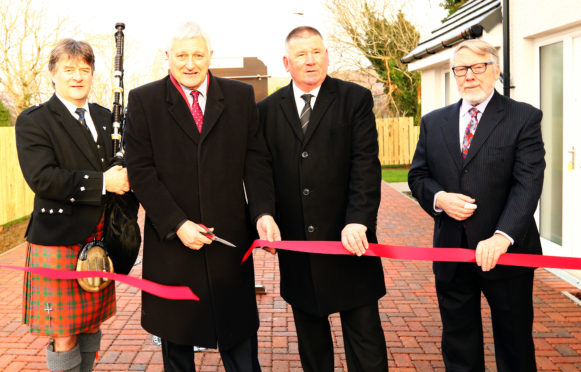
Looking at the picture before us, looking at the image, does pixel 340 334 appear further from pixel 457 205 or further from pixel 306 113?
pixel 306 113

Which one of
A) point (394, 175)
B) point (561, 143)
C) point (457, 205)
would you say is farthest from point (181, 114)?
point (394, 175)

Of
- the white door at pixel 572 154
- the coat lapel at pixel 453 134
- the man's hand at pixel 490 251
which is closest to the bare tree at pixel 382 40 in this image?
the white door at pixel 572 154

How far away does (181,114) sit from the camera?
2939 mm

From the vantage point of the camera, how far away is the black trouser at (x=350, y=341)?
3.14 m

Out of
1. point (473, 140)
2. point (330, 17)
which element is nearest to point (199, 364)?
point (473, 140)

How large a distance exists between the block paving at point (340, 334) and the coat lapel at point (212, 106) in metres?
2.09

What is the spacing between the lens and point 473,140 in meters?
3.08

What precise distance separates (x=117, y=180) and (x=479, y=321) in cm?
229

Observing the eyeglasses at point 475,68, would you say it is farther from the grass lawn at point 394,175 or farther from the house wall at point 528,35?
the grass lawn at point 394,175

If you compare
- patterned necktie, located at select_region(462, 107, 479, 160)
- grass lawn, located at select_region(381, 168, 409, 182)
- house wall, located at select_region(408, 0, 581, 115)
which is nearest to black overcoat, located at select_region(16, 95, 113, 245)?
patterned necktie, located at select_region(462, 107, 479, 160)

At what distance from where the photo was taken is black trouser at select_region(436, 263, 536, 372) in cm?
308

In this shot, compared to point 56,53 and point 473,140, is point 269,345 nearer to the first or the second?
point 473,140

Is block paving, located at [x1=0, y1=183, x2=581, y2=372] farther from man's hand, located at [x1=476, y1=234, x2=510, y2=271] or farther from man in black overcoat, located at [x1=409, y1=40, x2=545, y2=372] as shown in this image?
man's hand, located at [x1=476, y1=234, x2=510, y2=271]

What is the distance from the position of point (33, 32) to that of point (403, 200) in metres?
15.7
